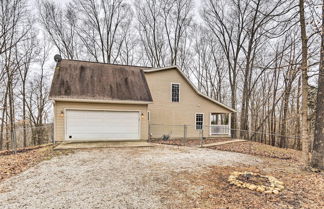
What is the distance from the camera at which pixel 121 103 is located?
10.3 m

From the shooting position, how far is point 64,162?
241 inches

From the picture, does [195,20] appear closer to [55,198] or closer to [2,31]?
[2,31]

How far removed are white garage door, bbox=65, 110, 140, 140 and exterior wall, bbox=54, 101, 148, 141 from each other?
0.82ft

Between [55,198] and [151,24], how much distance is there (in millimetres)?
19982

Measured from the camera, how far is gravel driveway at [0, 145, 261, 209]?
3.40 m

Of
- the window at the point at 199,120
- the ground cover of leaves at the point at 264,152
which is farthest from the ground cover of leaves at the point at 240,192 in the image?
the window at the point at 199,120

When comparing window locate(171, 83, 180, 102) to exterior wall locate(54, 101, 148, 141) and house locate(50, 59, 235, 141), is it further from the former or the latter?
exterior wall locate(54, 101, 148, 141)

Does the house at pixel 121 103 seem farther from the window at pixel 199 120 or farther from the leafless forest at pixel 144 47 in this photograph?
the leafless forest at pixel 144 47

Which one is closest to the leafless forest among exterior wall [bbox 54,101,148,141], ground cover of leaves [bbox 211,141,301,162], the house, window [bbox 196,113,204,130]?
window [bbox 196,113,204,130]

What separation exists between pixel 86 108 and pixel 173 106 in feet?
20.9

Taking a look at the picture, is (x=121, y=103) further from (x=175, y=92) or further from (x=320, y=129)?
(x=320, y=129)

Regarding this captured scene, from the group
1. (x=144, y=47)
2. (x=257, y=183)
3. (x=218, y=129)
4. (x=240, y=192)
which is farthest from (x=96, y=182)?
(x=144, y=47)

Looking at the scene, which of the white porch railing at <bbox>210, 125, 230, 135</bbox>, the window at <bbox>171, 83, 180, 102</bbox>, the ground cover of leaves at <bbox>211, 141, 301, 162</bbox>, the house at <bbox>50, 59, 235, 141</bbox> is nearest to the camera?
the ground cover of leaves at <bbox>211, 141, 301, 162</bbox>

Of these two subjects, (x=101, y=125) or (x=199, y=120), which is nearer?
(x=101, y=125)
